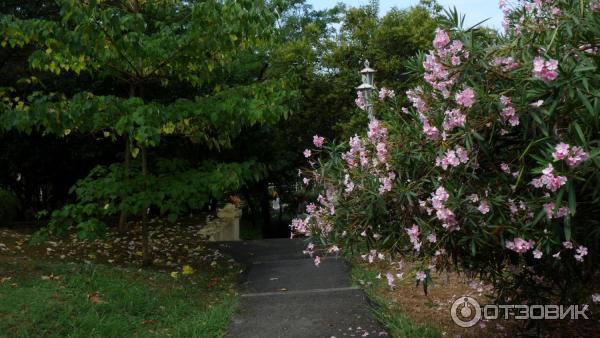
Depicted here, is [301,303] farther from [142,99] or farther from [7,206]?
[7,206]

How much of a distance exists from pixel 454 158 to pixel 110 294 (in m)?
3.97

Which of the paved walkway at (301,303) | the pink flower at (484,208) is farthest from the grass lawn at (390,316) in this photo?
the pink flower at (484,208)

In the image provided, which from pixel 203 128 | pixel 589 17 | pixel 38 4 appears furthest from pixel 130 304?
pixel 38 4

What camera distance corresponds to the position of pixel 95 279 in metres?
5.93

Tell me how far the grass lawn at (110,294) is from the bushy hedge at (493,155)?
230cm

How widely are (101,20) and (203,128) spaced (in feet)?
6.43

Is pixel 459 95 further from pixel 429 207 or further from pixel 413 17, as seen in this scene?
pixel 413 17

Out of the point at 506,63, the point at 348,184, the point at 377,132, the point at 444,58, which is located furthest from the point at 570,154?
the point at 348,184

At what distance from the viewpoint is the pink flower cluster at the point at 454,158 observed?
283 cm

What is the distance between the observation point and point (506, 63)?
2.99m

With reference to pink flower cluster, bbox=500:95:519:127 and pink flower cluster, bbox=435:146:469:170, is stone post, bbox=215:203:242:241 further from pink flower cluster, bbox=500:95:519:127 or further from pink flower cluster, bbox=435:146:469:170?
pink flower cluster, bbox=500:95:519:127

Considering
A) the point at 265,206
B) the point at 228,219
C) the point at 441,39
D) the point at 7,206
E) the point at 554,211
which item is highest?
the point at 441,39

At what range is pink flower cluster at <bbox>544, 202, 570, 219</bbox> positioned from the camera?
2555mm

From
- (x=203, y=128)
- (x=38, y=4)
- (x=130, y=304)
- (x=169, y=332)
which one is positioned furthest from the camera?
(x=38, y=4)
